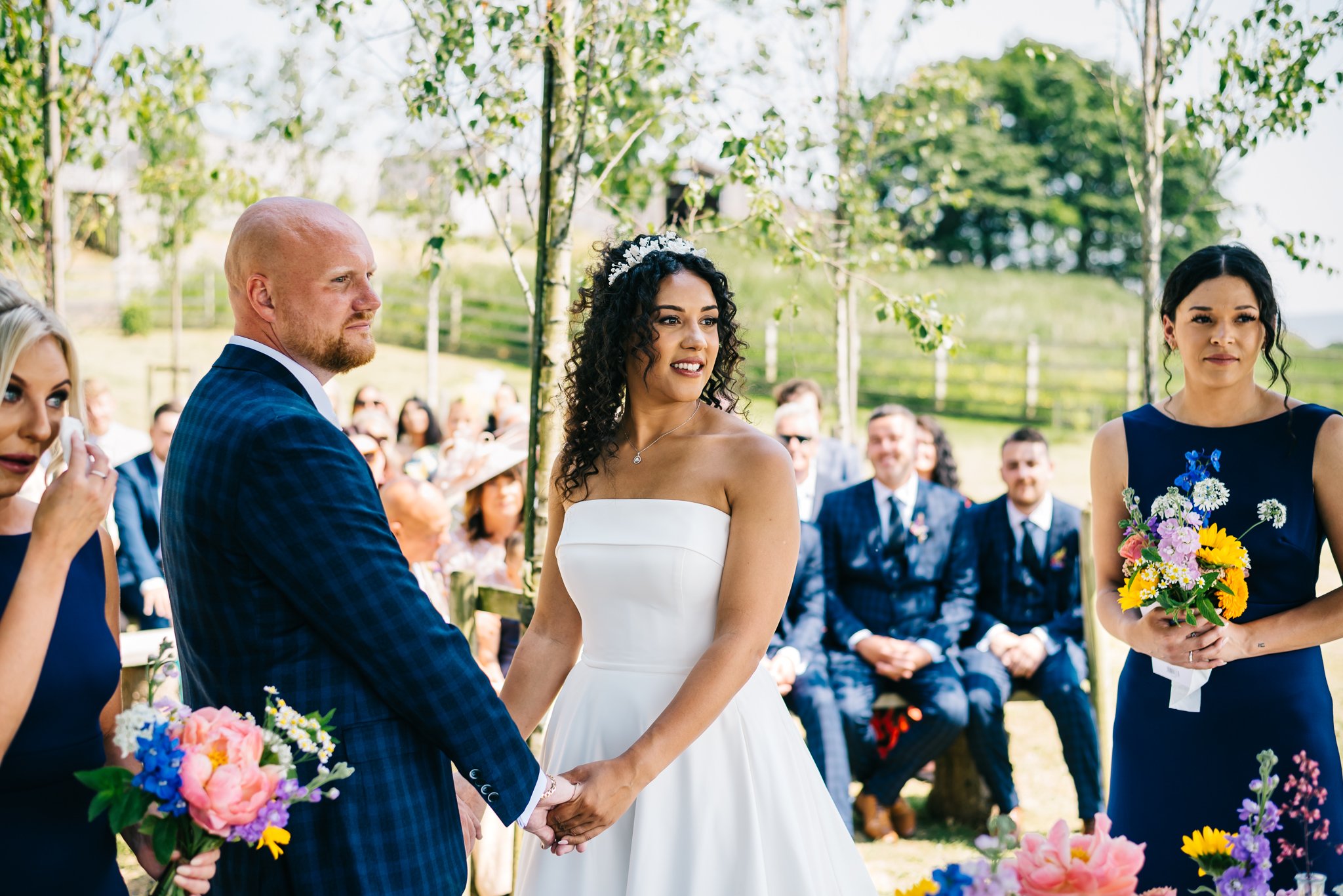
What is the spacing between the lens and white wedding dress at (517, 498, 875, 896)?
9.08ft

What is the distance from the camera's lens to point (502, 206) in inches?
213

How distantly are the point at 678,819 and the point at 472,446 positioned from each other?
4648 millimetres

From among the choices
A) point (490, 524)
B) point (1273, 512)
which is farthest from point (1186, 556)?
point (490, 524)

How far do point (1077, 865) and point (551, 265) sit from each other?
9.44 feet

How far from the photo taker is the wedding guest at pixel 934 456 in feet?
23.5

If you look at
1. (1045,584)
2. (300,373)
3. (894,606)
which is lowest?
(894,606)

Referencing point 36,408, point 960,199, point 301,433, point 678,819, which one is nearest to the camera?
point 36,408

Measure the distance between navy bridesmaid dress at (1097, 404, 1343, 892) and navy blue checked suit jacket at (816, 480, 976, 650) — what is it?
279 cm

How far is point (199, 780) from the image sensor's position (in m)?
1.70

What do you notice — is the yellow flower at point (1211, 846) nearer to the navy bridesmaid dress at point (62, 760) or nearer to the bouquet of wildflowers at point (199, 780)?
the bouquet of wildflowers at point (199, 780)

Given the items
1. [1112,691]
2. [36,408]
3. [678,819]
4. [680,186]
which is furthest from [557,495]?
[1112,691]

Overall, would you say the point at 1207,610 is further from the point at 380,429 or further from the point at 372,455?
the point at 380,429

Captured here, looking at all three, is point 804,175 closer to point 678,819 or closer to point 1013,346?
point 678,819

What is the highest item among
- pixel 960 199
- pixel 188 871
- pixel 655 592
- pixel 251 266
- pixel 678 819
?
pixel 960 199
